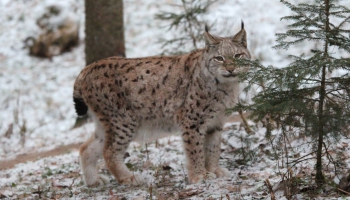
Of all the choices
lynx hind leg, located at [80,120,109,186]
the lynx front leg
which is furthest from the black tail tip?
the lynx front leg

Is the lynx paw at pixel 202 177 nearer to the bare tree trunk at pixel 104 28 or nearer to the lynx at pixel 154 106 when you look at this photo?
the lynx at pixel 154 106

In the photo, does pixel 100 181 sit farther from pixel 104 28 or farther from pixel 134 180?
pixel 104 28

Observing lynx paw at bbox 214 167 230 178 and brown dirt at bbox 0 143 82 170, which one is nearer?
lynx paw at bbox 214 167 230 178

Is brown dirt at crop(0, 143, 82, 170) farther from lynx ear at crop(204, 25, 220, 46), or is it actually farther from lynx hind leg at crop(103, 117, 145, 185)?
lynx ear at crop(204, 25, 220, 46)

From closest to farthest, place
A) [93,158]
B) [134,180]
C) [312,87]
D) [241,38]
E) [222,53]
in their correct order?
[312,87]
[222,53]
[241,38]
[134,180]
[93,158]

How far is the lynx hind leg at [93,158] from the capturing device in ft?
20.0

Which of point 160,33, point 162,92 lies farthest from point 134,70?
point 160,33

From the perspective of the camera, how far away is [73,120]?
458 inches

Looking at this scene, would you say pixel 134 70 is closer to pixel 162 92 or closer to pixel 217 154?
pixel 162 92

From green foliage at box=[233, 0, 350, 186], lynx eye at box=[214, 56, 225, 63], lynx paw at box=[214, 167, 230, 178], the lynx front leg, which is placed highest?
lynx eye at box=[214, 56, 225, 63]

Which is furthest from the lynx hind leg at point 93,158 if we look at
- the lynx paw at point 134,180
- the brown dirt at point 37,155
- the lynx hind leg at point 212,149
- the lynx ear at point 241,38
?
the brown dirt at point 37,155

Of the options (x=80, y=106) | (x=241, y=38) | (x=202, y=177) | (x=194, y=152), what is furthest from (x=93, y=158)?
(x=241, y=38)

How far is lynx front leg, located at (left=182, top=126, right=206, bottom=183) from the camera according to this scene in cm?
570

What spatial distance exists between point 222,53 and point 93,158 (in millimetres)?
2125
